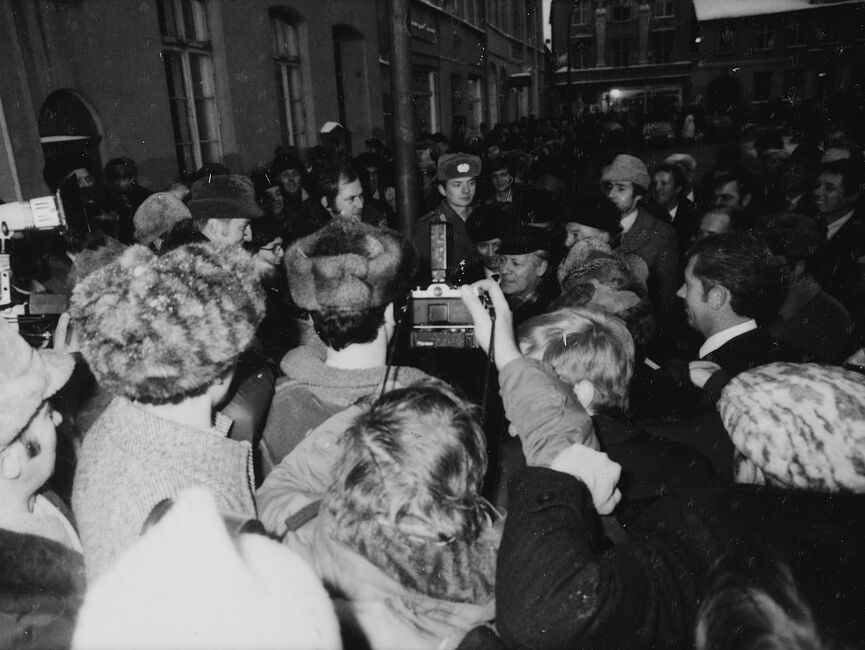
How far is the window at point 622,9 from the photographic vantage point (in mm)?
39594

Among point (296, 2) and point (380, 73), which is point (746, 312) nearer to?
point (296, 2)

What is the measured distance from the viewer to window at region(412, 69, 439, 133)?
1480 cm

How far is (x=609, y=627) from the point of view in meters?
0.96

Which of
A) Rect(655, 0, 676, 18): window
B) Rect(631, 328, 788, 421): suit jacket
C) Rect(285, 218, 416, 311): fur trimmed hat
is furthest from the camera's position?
Rect(655, 0, 676, 18): window

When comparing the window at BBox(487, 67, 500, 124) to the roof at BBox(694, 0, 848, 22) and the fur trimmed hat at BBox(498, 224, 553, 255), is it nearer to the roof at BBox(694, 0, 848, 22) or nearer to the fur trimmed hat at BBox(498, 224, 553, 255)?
the roof at BBox(694, 0, 848, 22)

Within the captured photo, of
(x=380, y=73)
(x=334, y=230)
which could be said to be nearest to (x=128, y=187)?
(x=334, y=230)

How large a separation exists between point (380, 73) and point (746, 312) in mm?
10784

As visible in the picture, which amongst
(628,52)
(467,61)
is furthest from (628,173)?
(628,52)

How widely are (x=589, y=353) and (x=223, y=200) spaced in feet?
7.65

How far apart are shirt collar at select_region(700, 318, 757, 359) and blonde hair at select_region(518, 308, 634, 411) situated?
775 millimetres

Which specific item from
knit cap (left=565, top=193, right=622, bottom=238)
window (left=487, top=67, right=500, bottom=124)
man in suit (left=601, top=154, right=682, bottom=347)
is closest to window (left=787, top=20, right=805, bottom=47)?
window (left=487, top=67, right=500, bottom=124)

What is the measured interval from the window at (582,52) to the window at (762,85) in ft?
38.8

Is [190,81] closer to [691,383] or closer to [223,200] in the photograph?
[223,200]

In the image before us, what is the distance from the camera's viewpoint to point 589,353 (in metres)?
1.60
